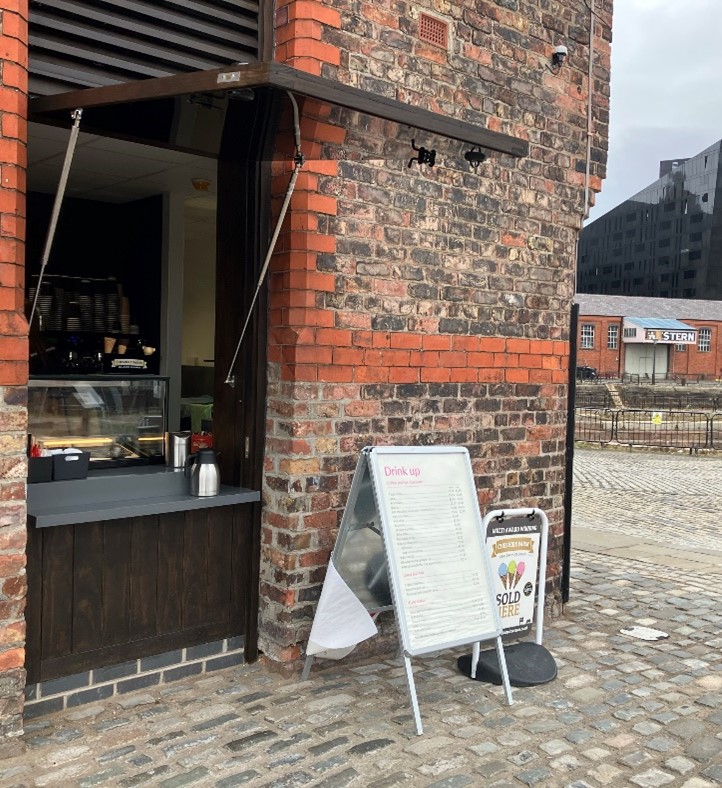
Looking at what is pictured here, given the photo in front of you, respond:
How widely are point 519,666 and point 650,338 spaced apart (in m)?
61.2

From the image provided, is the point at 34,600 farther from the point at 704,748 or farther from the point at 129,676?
the point at 704,748

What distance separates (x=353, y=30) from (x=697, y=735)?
12.8 feet

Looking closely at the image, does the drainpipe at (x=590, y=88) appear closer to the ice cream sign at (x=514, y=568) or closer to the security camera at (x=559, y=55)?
the security camera at (x=559, y=55)

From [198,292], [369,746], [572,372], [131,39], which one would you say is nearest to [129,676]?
[369,746]

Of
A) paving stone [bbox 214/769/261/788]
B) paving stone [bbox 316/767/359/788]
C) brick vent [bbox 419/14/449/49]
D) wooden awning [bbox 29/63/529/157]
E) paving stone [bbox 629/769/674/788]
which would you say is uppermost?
brick vent [bbox 419/14/449/49]

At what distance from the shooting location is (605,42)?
5816mm

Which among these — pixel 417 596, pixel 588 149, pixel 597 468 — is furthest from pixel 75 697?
pixel 597 468

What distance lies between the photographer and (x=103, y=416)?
547 centimetres

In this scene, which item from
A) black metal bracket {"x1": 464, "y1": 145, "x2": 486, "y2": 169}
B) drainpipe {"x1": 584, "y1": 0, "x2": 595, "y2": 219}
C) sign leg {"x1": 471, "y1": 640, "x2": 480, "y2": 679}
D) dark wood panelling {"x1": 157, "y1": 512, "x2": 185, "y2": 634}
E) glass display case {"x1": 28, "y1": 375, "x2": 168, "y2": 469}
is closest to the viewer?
dark wood panelling {"x1": 157, "y1": 512, "x2": 185, "y2": 634}

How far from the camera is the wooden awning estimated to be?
3018 mm

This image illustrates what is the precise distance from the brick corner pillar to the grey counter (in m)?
0.32

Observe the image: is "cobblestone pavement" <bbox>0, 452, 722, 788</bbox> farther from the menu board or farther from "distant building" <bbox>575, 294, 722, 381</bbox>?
"distant building" <bbox>575, 294, 722, 381</bbox>

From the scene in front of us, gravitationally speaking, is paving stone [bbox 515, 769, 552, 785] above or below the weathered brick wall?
below

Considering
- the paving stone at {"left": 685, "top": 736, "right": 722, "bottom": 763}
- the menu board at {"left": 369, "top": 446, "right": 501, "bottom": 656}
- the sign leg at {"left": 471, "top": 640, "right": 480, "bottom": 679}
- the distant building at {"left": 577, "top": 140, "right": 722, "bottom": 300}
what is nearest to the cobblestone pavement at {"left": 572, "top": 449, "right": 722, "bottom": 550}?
the sign leg at {"left": 471, "top": 640, "right": 480, "bottom": 679}
